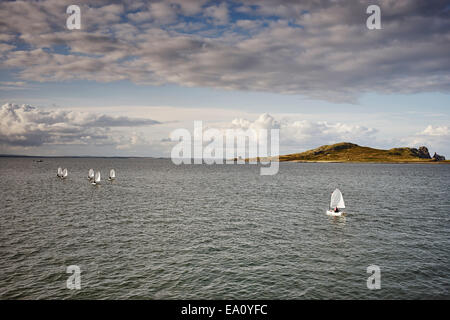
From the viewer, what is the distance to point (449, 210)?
210ft

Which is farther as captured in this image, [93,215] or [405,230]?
[93,215]

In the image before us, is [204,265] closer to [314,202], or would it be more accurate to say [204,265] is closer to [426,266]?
[426,266]

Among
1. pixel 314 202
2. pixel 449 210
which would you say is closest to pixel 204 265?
pixel 314 202

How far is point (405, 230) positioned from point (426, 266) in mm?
16405

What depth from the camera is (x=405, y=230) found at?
45.9m

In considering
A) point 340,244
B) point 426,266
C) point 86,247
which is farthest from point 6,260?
point 426,266
